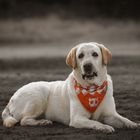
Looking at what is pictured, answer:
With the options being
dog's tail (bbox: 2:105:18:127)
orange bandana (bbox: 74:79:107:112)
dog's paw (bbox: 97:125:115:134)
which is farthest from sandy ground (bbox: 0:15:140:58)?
dog's paw (bbox: 97:125:115:134)

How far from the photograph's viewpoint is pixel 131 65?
65.8ft

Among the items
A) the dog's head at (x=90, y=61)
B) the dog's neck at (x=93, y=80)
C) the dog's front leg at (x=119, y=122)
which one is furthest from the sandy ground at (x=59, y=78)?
the dog's head at (x=90, y=61)

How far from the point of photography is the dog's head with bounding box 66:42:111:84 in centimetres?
916

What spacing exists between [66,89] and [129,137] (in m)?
1.59

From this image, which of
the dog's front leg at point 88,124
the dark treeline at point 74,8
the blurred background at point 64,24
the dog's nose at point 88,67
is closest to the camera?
the dog's front leg at point 88,124

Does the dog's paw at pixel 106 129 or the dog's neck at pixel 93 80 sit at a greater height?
the dog's neck at pixel 93 80

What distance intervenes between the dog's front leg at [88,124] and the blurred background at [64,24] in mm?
19187

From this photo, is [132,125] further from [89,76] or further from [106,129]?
[89,76]

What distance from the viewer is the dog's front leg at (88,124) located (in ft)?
29.1

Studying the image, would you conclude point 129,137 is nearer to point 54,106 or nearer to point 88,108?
point 88,108

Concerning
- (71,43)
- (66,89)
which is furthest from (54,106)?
(71,43)

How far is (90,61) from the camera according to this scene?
914 centimetres

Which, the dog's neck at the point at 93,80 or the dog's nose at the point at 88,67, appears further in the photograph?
the dog's neck at the point at 93,80

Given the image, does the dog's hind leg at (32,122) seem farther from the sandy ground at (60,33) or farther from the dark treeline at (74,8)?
the dark treeline at (74,8)
